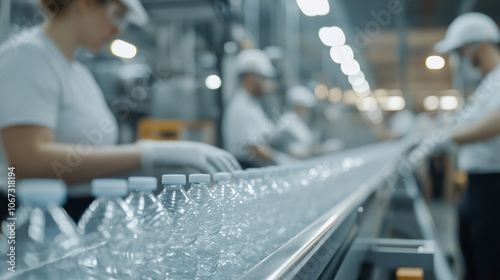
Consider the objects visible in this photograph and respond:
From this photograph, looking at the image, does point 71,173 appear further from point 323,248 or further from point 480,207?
point 480,207

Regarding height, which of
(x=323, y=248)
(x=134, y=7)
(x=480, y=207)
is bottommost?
(x=323, y=248)

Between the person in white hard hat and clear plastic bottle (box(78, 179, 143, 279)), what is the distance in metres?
2.58

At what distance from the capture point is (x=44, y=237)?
71 centimetres

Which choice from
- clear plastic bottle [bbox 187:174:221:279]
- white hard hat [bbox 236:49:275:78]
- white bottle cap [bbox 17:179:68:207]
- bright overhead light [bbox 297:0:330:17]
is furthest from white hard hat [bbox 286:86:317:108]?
white bottle cap [bbox 17:179:68:207]

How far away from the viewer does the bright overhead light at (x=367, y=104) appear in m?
15.1

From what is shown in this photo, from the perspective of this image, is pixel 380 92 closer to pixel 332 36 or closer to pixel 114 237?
pixel 332 36

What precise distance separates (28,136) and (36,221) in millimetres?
752

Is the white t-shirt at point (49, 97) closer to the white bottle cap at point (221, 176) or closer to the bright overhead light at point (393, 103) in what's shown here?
the white bottle cap at point (221, 176)

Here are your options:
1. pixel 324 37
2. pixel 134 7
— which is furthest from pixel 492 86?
pixel 324 37

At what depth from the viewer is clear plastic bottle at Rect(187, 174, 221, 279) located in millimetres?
867

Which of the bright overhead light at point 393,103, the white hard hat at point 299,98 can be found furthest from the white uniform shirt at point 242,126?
the bright overhead light at point 393,103

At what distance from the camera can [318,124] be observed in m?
11.1

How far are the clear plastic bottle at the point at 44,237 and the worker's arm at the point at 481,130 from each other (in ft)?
8.57

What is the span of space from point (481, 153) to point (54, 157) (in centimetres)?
263
